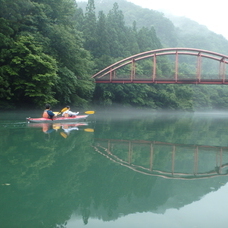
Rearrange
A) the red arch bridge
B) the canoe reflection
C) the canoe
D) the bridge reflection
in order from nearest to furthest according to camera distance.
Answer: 1. the bridge reflection
2. the canoe reflection
3. the canoe
4. the red arch bridge

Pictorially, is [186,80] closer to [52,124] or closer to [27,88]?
[27,88]

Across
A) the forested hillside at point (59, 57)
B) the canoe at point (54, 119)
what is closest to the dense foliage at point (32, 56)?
the forested hillside at point (59, 57)

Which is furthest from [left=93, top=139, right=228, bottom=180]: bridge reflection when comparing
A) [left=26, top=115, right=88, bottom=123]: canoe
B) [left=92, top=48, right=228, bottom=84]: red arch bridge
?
[left=92, top=48, right=228, bottom=84]: red arch bridge

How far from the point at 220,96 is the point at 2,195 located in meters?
77.1

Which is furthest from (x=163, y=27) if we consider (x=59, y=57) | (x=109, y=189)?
(x=109, y=189)

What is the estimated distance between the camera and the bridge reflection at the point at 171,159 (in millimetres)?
6387

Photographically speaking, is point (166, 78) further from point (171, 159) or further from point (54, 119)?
point (171, 159)

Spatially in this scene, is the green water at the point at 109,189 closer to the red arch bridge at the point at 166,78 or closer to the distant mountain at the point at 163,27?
the red arch bridge at the point at 166,78

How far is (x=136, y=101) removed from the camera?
4759cm

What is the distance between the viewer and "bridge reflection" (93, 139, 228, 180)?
639 cm

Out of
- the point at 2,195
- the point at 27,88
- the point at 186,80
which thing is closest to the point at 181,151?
the point at 2,195

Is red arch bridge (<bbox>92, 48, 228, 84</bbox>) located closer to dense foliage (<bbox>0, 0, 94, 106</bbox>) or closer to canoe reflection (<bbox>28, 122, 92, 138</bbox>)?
dense foliage (<bbox>0, 0, 94, 106</bbox>)

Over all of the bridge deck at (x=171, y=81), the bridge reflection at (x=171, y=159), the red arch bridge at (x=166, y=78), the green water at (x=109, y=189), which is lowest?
the bridge reflection at (x=171, y=159)

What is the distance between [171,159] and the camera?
7855 mm
